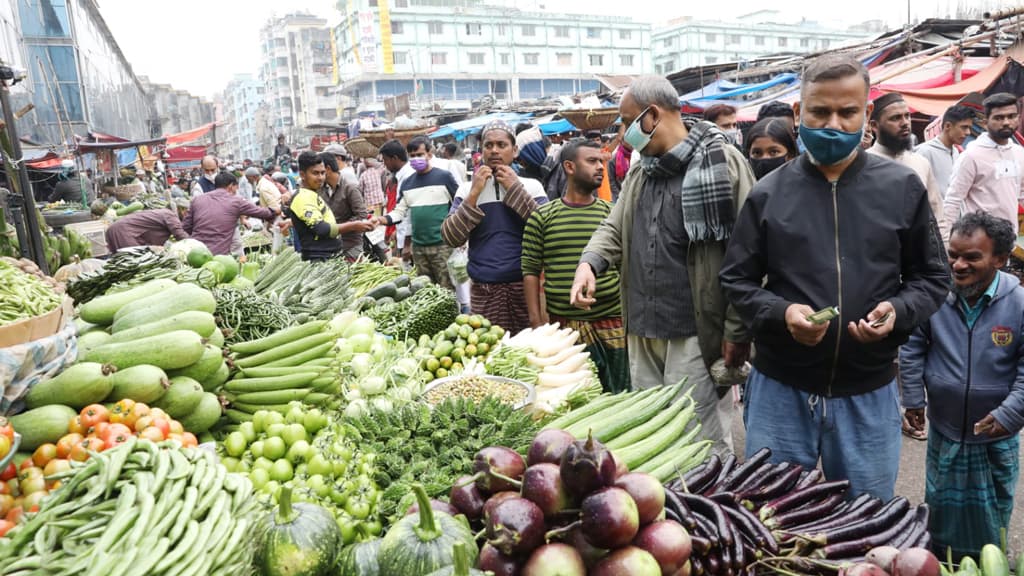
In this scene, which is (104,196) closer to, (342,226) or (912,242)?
(342,226)

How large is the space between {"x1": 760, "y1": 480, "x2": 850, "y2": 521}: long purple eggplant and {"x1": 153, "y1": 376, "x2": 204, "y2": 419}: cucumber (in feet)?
7.53

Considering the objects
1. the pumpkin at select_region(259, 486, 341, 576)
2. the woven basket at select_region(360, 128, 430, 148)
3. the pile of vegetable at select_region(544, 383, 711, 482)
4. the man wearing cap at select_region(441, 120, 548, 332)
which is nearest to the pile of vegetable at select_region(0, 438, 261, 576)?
the pumpkin at select_region(259, 486, 341, 576)

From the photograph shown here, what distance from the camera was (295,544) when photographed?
1.83 m

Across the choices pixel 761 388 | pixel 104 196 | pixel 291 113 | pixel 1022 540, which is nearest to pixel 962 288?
pixel 761 388

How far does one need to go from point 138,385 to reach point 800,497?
2.50 meters

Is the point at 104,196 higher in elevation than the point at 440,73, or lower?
lower

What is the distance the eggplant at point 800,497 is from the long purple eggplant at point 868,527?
5.5 inches

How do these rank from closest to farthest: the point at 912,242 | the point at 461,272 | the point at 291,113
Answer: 1. the point at 912,242
2. the point at 461,272
3. the point at 291,113

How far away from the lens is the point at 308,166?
7078 millimetres

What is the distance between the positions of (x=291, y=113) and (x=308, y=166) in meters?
101

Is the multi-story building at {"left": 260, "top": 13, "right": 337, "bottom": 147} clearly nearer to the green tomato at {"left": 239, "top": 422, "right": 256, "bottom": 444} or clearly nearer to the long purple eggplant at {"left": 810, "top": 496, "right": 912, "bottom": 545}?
the green tomato at {"left": 239, "top": 422, "right": 256, "bottom": 444}

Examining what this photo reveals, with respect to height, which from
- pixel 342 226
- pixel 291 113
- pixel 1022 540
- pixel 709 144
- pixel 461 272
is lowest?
pixel 1022 540

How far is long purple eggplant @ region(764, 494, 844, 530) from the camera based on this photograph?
76.2 inches

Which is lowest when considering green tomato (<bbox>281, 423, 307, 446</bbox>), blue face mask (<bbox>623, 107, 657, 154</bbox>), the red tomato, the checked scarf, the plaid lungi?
the plaid lungi
